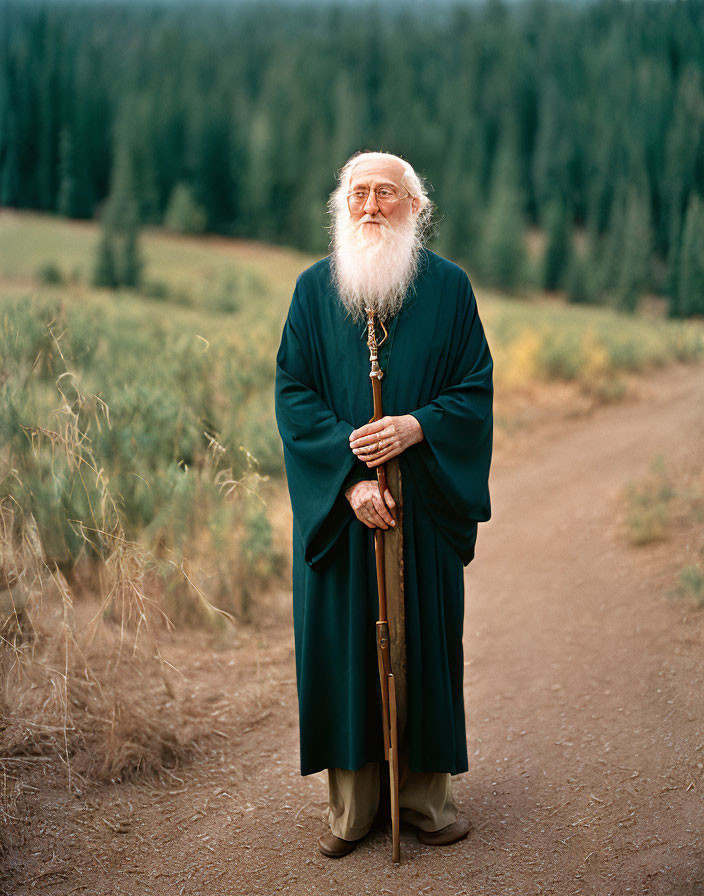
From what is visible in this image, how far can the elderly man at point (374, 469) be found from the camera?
8.17 ft

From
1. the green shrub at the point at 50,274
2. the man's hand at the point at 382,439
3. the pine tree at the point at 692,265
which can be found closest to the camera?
the man's hand at the point at 382,439

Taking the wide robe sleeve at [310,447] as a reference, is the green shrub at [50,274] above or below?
above

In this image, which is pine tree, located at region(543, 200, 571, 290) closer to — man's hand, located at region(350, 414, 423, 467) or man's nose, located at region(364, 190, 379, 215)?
man's nose, located at region(364, 190, 379, 215)

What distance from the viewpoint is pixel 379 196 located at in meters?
2.48

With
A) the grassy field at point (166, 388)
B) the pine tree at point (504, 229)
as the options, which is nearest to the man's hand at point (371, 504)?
the grassy field at point (166, 388)

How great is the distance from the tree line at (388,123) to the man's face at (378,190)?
423 centimetres

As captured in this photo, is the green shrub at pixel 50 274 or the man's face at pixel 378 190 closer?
the man's face at pixel 378 190

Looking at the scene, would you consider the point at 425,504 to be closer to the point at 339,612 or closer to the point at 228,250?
the point at 339,612

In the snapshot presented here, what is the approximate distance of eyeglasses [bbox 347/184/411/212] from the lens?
2471mm

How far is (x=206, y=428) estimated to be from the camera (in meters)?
4.59

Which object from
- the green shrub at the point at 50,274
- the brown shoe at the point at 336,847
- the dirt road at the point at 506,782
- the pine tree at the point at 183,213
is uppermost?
the pine tree at the point at 183,213

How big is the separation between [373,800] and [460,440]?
121cm

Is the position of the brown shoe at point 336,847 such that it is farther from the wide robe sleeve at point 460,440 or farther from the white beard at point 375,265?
the white beard at point 375,265

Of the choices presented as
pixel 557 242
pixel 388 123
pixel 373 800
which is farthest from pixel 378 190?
pixel 388 123
